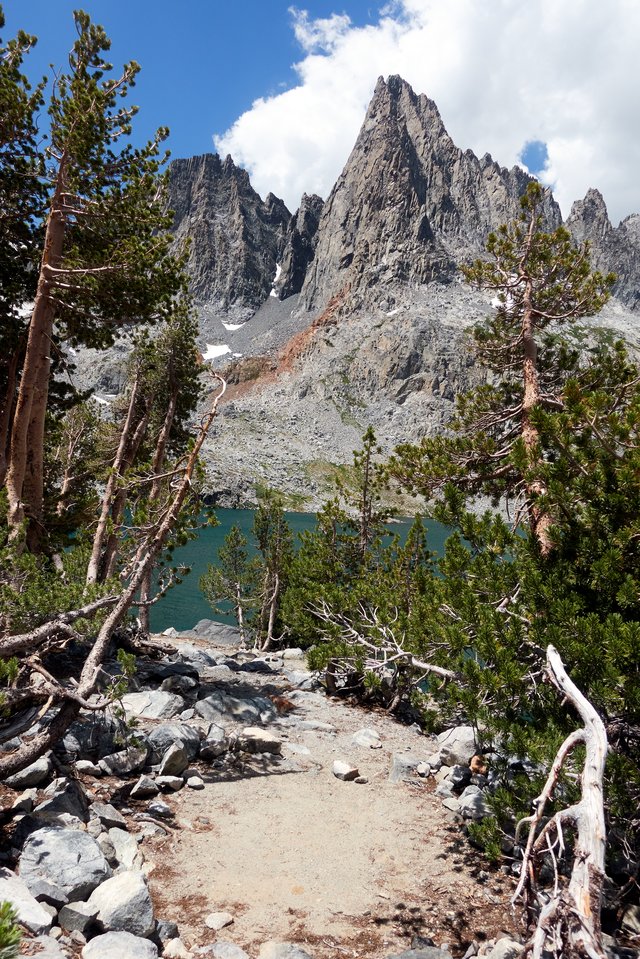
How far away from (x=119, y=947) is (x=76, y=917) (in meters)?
0.62

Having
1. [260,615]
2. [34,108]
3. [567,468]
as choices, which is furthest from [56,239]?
[260,615]

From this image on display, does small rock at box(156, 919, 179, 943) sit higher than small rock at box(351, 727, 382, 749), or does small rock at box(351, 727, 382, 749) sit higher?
small rock at box(156, 919, 179, 943)

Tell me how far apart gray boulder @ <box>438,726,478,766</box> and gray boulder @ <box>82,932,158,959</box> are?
27.9 ft

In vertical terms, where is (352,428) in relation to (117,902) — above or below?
above

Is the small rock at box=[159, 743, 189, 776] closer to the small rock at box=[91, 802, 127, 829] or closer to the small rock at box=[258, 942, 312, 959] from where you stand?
the small rock at box=[91, 802, 127, 829]

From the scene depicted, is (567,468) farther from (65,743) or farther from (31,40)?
(31,40)

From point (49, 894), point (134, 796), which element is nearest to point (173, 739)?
point (134, 796)

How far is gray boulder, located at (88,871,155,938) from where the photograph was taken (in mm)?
5641

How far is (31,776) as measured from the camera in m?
8.09

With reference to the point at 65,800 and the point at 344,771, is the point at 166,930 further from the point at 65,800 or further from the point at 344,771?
the point at 344,771

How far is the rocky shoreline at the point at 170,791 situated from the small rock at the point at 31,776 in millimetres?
19

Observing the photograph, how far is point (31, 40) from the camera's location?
1125 cm

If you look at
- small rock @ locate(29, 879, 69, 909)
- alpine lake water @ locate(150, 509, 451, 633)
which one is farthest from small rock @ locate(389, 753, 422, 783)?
alpine lake water @ locate(150, 509, 451, 633)

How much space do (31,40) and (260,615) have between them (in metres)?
26.0
